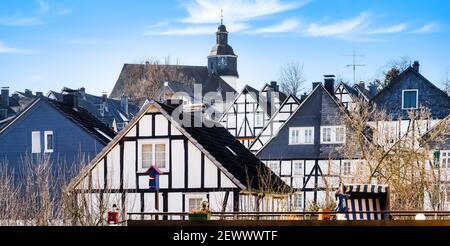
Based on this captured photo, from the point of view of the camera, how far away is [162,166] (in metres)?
18.4

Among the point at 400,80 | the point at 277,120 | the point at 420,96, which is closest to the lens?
the point at 400,80

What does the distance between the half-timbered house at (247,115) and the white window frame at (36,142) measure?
38.6 ft

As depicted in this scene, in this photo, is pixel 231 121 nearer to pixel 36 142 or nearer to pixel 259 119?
pixel 259 119

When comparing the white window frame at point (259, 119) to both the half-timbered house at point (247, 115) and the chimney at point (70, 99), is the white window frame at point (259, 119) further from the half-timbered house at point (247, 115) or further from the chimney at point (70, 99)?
the chimney at point (70, 99)

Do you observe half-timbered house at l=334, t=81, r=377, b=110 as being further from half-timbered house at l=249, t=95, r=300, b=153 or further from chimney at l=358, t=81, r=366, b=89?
half-timbered house at l=249, t=95, r=300, b=153

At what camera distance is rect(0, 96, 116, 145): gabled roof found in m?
22.6

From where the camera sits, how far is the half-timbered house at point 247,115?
33.8 metres

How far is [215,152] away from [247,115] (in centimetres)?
1607

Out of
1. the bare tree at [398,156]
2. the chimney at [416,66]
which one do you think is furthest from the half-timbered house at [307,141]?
the chimney at [416,66]

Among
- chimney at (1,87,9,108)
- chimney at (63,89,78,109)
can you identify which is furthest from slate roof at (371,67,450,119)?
chimney at (1,87,9,108)

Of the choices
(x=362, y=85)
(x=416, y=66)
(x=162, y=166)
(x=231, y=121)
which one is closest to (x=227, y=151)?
(x=162, y=166)

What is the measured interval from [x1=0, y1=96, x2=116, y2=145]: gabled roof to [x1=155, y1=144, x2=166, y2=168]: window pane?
4342 mm

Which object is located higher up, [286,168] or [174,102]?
[174,102]
